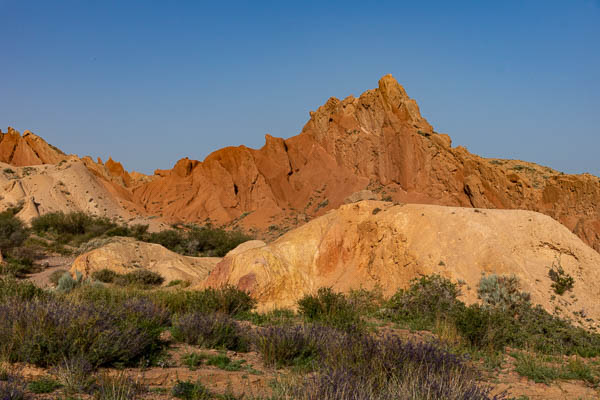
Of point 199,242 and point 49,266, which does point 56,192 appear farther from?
point 49,266

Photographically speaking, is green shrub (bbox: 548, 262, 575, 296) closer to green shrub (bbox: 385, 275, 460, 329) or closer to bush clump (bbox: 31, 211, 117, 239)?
green shrub (bbox: 385, 275, 460, 329)

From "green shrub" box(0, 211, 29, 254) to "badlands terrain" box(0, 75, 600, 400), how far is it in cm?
22

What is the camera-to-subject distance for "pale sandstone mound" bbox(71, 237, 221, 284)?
17.3m

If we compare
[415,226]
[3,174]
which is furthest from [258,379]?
[3,174]

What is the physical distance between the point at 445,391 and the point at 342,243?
999 centimetres

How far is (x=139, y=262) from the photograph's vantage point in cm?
1830

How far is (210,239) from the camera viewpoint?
31.2 meters

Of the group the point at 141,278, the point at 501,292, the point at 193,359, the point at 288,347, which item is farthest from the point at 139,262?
the point at 501,292

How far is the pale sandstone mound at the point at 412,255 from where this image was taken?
35.2 ft

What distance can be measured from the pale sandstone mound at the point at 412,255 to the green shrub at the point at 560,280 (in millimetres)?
135

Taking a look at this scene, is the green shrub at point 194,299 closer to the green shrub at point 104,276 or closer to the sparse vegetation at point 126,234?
the green shrub at point 104,276

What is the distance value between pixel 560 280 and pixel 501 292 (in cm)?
175

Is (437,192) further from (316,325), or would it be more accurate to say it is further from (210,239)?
(316,325)

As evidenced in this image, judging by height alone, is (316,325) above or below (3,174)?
below
